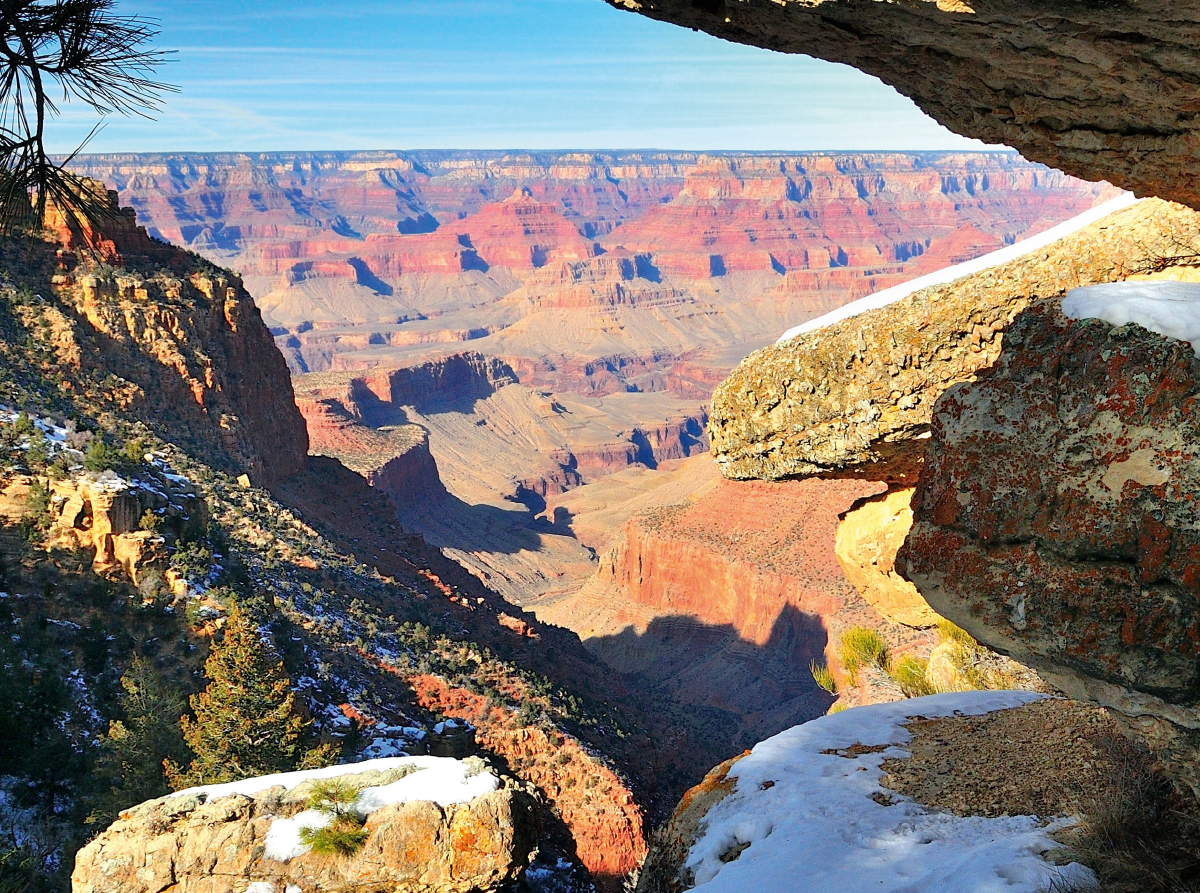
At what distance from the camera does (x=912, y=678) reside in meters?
13.1

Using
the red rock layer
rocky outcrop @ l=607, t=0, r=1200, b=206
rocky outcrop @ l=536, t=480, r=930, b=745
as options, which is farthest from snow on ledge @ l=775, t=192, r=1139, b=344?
rocky outcrop @ l=536, t=480, r=930, b=745

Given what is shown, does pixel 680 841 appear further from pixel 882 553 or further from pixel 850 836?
pixel 882 553

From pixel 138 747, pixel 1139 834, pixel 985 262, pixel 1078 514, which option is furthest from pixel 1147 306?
pixel 138 747

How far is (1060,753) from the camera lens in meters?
7.72

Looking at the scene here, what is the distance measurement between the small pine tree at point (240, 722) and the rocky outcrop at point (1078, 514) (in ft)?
43.2

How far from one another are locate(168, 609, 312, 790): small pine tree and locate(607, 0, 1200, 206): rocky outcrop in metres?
14.0

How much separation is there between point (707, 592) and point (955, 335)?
43174 millimetres

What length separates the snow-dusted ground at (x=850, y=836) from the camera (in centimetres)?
627

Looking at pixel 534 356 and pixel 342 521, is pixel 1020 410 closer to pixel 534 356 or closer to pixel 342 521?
pixel 342 521

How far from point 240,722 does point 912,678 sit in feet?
35.9

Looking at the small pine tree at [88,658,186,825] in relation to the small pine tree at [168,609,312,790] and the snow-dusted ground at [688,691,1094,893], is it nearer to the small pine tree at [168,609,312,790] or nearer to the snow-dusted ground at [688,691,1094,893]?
the small pine tree at [168,609,312,790]

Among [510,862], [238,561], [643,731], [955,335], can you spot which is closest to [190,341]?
[238,561]

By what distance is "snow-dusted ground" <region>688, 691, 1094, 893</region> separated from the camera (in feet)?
20.6

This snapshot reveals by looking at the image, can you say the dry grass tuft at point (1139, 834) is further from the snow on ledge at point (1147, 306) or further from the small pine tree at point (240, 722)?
the small pine tree at point (240, 722)
